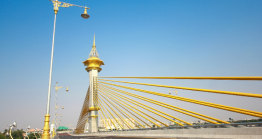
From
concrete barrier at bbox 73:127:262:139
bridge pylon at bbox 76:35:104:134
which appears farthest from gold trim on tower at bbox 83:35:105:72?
concrete barrier at bbox 73:127:262:139

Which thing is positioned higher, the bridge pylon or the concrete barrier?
the bridge pylon

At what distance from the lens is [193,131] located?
10641mm

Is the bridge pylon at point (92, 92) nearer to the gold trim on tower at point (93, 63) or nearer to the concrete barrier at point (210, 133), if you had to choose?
the gold trim on tower at point (93, 63)

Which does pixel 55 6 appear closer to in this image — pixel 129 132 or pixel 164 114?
pixel 164 114

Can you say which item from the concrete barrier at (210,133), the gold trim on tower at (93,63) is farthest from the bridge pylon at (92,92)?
the concrete barrier at (210,133)

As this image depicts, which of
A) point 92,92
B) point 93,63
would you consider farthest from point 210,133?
point 93,63

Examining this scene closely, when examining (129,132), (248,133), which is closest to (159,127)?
(129,132)

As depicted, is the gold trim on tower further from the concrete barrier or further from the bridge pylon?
the concrete barrier

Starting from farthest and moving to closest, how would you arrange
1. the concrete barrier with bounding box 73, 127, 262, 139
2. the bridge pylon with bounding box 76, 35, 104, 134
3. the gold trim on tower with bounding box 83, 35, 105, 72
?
the gold trim on tower with bounding box 83, 35, 105, 72
the bridge pylon with bounding box 76, 35, 104, 134
the concrete barrier with bounding box 73, 127, 262, 139

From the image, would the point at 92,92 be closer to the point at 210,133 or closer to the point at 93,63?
the point at 93,63

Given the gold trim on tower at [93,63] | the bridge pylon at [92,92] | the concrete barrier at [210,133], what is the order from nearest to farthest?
the concrete barrier at [210,133] → the bridge pylon at [92,92] → the gold trim on tower at [93,63]

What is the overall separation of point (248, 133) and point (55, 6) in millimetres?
12331

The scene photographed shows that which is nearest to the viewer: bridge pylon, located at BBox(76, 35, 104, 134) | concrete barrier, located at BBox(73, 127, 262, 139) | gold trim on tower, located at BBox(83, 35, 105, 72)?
concrete barrier, located at BBox(73, 127, 262, 139)

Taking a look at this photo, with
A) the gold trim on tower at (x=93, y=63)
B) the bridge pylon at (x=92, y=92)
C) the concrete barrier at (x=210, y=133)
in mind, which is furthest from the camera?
the gold trim on tower at (x=93, y=63)
